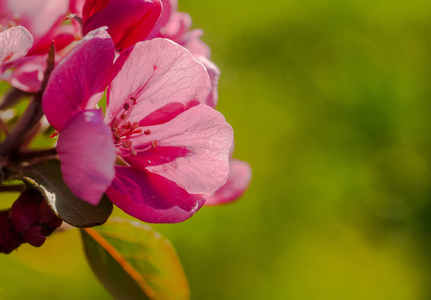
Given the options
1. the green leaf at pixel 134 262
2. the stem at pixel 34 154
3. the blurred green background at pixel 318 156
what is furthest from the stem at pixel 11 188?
the blurred green background at pixel 318 156

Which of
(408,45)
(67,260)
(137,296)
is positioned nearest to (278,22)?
(408,45)

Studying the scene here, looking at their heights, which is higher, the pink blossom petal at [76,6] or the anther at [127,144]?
the pink blossom petal at [76,6]

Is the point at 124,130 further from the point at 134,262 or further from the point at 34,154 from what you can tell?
the point at 134,262

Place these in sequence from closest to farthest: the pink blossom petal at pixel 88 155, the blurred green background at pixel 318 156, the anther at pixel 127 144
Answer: the pink blossom petal at pixel 88 155 → the anther at pixel 127 144 → the blurred green background at pixel 318 156

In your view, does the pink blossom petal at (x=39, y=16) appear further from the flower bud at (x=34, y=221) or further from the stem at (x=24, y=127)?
the flower bud at (x=34, y=221)

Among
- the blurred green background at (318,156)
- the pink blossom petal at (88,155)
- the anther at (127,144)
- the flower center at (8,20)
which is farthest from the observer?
the blurred green background at (318,156)

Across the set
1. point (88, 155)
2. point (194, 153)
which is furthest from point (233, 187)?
→ point (88, 155)

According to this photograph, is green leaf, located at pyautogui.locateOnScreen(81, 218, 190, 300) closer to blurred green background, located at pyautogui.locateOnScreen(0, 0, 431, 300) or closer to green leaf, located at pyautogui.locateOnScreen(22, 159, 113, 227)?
green leaf, located at pyautogui.locateOnScreen(22, 159, 113, 227)

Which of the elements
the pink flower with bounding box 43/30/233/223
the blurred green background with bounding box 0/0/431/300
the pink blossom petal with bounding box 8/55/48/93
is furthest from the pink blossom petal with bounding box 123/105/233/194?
the blurred green background with bounding box 0/0/431/300
